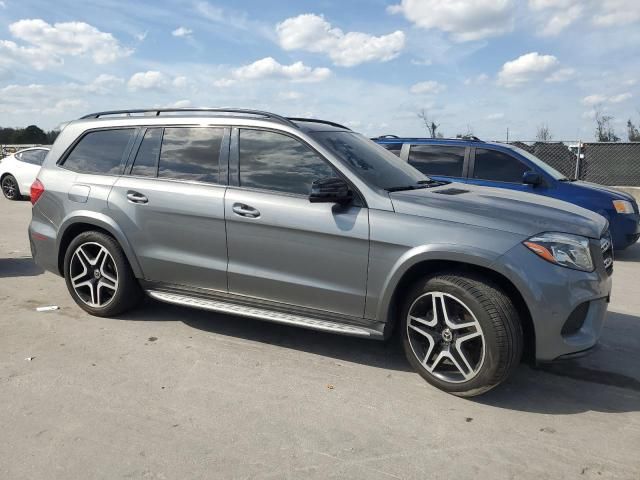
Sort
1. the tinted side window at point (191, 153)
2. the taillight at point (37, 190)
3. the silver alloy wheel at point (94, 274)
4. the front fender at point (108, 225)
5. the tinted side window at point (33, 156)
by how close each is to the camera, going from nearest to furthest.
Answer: the tinted side window at point (191, 153)
the front fender at point (108, 225)
the silver alloy wheel at point (94, 274)
the taillight at point (37, 190)
the tinted side window at point (33, 156)

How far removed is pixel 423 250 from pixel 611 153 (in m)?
12.8

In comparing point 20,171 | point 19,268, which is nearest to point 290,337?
point 19,268

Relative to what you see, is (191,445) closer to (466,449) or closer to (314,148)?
(466,449)

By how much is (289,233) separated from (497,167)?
17.7ft

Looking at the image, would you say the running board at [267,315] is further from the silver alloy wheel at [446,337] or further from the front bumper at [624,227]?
the front bumper at [624,227]

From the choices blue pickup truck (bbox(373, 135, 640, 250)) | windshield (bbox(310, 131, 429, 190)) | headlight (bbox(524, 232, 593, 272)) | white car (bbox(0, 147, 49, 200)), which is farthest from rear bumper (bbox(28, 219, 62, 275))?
white car (bbox(0, 147, 49, 200))

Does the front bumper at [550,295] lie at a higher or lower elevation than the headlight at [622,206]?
lower

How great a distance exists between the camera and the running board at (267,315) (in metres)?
3.72

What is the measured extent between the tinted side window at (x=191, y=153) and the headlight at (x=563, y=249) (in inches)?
96.1

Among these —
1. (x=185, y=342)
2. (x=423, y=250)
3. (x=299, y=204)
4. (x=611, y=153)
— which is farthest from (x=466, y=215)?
(x=611, y=153)

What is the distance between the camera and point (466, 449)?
2.88 meters

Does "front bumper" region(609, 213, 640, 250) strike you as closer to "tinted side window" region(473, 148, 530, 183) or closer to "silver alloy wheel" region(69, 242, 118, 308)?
"tinted side window" region(473, 148, 530, 183)

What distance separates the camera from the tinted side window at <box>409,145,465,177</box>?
8383 mm

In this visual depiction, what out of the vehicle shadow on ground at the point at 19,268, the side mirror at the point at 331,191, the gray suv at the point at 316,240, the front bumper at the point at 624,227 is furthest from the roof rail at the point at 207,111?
the front bumper at the point at 624,227
